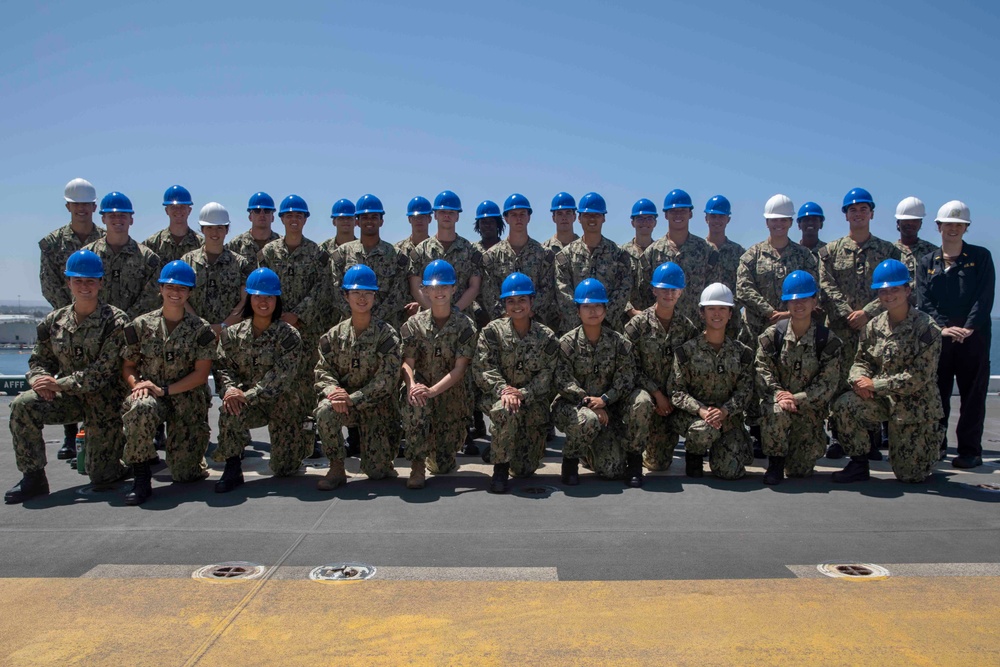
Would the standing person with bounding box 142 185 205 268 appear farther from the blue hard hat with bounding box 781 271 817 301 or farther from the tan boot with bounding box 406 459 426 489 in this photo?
the blue hard hat with bounding box 781 271 817 301

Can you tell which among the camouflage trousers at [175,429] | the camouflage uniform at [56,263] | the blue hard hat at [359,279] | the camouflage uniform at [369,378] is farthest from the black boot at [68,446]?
the blue hard hat at [359,279]

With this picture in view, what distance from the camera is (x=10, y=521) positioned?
4.72 m

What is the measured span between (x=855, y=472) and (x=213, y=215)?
605cm

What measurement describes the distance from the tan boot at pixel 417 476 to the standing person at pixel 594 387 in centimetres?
107

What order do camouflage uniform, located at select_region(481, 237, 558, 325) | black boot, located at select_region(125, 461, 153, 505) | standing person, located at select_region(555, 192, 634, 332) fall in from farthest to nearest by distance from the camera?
camouflage uniform, located at select_region(481, 237, 558, 325) → standing person, located at select_region(555, 192, 634, 332) → black boot, located at select_region(125, 461, 153, 505)

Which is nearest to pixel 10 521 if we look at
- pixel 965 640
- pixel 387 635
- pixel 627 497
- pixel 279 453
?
pixel 279 453

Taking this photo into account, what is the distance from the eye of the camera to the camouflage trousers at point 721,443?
5.59 m

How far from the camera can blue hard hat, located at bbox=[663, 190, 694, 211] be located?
7172 millimetres

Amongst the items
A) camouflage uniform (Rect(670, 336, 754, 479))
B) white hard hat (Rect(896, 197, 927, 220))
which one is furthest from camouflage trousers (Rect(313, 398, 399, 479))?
white hard hat (Rect(896, 197, 927, 220))

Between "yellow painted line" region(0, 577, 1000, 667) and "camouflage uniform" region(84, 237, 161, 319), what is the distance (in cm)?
338

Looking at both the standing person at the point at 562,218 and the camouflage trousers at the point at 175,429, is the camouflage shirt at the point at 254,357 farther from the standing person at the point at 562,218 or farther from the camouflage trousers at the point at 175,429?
the standing person at the point at 562,218

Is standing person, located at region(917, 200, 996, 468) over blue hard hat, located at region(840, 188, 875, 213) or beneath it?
beneath

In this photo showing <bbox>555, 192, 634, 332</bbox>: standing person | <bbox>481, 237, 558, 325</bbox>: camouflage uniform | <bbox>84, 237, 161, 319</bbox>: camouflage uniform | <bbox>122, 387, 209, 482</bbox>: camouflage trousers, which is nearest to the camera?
<bbox>122, 387, 209, 482</bbox>: camouflage trousers

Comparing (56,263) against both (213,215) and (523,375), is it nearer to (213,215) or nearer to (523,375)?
(213,215)
